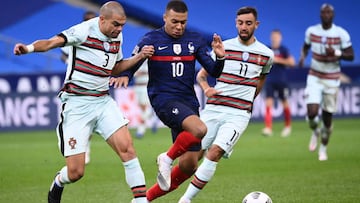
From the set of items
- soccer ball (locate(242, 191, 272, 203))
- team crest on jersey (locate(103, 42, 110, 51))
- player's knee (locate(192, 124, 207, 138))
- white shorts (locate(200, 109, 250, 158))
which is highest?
team crest on jersey (locate(103, 42, 110, 51))

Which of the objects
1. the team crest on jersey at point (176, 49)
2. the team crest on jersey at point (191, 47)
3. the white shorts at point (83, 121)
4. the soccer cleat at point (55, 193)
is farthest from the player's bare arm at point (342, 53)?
→ the soccer cleat at point (55, 193)

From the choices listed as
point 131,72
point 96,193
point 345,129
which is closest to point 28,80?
point 345,129

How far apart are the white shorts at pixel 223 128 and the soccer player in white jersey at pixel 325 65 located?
5.36 meters

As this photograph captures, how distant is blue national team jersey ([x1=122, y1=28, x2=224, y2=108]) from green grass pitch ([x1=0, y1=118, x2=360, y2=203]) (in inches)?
58.8

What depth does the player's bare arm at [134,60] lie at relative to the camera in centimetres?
971

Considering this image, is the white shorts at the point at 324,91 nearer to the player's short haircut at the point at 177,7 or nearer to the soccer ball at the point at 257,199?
the player's short haircut at the point at 177,7

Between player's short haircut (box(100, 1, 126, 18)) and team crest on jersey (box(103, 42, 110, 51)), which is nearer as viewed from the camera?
player's short haircut (box(100, 1, 126, 18))

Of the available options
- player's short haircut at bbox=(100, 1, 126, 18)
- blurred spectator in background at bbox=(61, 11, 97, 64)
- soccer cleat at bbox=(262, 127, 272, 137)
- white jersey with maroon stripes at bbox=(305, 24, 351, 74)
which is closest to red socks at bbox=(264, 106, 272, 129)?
soccer cleat at bbox=(262, 127, 272, 137)

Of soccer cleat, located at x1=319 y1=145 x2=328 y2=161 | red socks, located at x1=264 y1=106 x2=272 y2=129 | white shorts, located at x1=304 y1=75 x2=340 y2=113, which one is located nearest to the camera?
soccer cleat, located at x1=319 y1=145 x2=328 y2=161

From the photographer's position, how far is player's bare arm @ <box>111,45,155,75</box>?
9711 millimetres

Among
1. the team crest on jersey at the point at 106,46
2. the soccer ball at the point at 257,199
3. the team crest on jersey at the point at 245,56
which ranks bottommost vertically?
the soccer ball at the point at 257,199

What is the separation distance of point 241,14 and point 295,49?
17454 mm

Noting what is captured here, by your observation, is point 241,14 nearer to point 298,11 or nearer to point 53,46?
point 53,46

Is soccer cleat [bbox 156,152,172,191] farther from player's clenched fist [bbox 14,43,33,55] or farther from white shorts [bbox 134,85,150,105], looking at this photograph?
white shorts [bbox 134,85,150,105]
